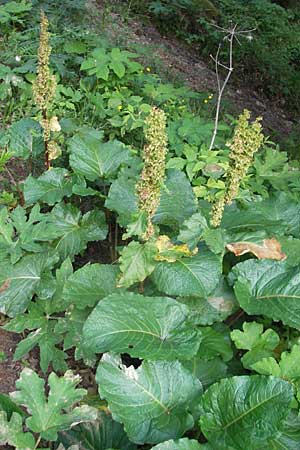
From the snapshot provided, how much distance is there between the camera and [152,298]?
2645 mm

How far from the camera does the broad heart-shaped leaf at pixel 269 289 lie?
269 centimetres

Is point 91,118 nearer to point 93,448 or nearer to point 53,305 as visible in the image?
point 53,305

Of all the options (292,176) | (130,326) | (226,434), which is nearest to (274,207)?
(292,176)

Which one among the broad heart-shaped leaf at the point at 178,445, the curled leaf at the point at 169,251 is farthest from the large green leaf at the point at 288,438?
the curled leaf at the point at 169,251

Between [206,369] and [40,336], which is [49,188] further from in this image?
[206,369]

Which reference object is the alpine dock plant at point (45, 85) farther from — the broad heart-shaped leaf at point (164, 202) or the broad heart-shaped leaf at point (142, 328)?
the broad heart-shaped leaf at point (142, 328)

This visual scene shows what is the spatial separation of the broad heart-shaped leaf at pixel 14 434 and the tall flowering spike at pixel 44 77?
196 centimetres

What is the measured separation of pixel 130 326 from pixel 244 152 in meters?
1.04

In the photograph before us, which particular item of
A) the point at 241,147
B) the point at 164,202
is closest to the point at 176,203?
the point at 164,202

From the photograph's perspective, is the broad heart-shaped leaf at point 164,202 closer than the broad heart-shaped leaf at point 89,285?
No

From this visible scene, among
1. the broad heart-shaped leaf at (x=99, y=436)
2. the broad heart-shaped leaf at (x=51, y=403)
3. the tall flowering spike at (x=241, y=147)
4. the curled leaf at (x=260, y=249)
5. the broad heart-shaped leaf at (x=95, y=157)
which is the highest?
the tall flowering spike at (x=241, y=147)

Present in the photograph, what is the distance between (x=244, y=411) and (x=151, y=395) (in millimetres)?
421

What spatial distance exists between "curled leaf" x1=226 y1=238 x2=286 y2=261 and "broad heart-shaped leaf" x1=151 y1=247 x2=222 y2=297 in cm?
13

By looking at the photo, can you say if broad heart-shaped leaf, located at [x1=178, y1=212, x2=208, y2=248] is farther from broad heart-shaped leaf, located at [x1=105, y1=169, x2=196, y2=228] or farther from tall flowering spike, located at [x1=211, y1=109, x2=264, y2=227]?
broad heart-shaped leaf, located at [x1=105, y1=169, x2=196, y2=228]
